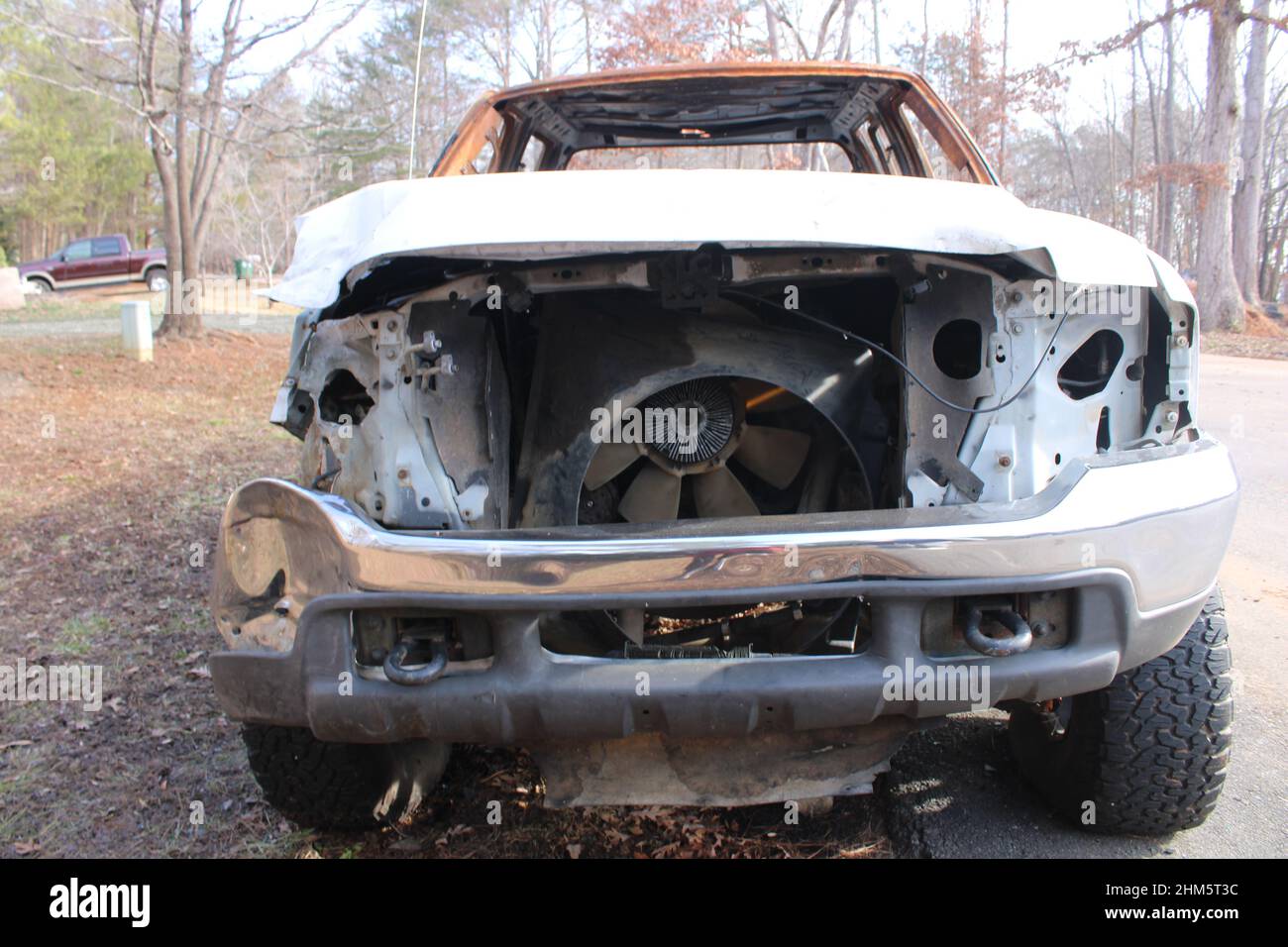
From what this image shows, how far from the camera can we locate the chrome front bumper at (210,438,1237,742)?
1671 millimetres

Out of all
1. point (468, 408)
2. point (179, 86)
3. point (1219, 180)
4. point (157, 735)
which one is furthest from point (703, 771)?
point (1219, 180)

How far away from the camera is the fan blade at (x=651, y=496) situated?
262cm

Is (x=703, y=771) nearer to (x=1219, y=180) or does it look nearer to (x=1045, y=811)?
(x=1045, y=811)

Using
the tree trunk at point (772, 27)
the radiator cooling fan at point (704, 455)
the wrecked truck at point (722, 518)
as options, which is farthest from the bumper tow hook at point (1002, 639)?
the tree trunk at point (772, 27)

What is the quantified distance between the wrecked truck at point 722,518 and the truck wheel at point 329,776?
1 cm

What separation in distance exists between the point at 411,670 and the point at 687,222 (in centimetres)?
100

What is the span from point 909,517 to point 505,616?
2.61 feet

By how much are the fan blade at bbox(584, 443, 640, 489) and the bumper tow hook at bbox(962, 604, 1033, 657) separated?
1.06 metres

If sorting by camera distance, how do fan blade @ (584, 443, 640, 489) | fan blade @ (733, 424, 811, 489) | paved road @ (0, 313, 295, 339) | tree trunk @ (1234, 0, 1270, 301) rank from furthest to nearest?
1. tree trunk @ (1234, 0, 1270, 301)
2. paved road @ (0, 313, 295, 339)
3. fan blade @ (733, 424, 811, 489)
4. fan blade @ (584, 443, 640, 489)

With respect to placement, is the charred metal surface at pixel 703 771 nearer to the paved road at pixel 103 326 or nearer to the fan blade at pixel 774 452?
the fan blade at pixel 774 452

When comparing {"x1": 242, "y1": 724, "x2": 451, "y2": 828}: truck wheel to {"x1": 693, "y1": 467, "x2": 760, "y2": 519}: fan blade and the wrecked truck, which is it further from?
{"x1": 693, "y1": 467, "x2": 760, "y2": 519}: fan blade

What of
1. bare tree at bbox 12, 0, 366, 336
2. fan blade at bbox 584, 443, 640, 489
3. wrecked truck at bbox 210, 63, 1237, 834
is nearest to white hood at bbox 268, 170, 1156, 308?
wrecked truck at bbox 210, 63, 1237, 834

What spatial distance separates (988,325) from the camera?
204 cm
